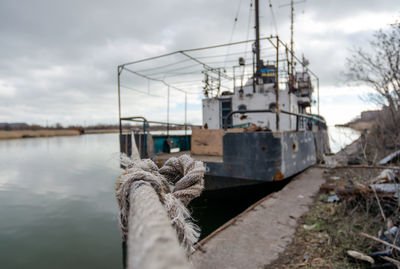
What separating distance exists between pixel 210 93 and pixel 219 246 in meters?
7.44

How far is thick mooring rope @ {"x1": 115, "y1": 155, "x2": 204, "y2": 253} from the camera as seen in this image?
3.01 feet

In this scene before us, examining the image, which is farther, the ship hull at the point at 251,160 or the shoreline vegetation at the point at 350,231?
the ship hull at the point at 251,160

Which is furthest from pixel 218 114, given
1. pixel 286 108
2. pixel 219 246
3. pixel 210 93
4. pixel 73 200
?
pixel 219 246

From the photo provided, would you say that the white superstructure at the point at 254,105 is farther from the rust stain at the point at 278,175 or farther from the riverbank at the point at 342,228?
the riverbank at the point at 342,228

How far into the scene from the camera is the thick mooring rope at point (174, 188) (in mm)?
918

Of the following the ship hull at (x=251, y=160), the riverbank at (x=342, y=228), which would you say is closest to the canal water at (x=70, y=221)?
the ship hull at (x=251, y=160)

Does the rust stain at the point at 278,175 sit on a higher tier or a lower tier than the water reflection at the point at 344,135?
lower

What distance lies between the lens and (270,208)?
4453 millimetres

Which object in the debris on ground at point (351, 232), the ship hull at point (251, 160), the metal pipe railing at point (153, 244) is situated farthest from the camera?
the ship hull at point (251, 160)

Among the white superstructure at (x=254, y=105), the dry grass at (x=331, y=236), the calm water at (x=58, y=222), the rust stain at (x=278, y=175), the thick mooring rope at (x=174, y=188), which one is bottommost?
the calm water at (x=58, y=222)

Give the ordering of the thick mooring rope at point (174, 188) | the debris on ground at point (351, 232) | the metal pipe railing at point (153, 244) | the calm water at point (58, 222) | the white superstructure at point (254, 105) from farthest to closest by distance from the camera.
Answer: the white superstructure at point (254, 105), the calm water at point (58, 222), the debris on ground at point (351, 232), the thick mooring rope at point (174, 188), the metal pipe railing at point (153, 244)

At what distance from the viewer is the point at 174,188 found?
115 centimetres

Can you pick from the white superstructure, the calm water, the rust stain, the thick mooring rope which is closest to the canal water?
the calm water

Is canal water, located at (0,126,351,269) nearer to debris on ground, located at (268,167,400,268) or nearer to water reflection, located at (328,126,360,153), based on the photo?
water reflection, located at (328,126,360,153)
